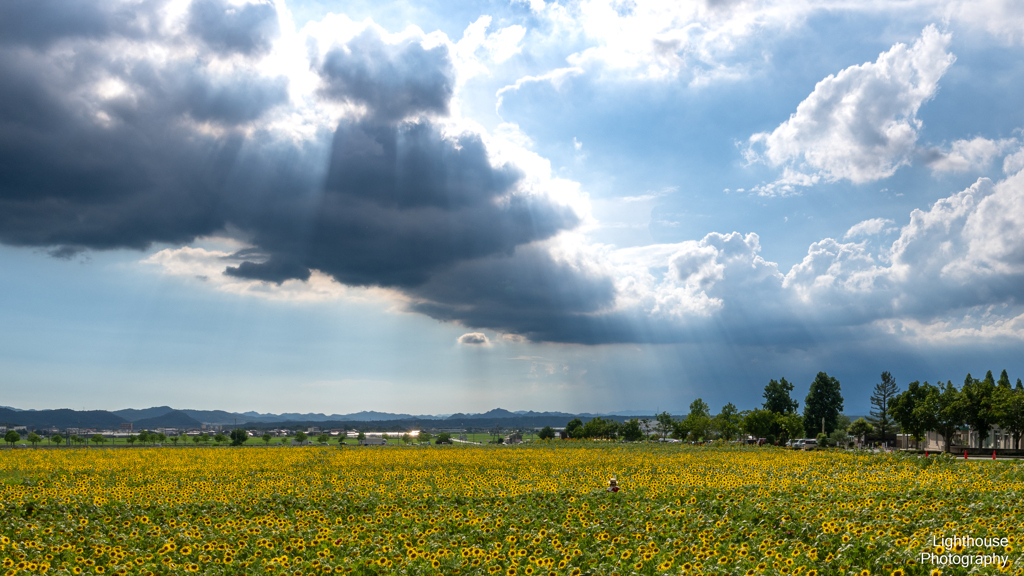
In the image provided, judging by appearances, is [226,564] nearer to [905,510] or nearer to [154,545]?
[154,545]

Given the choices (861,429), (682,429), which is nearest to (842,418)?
(861,429)

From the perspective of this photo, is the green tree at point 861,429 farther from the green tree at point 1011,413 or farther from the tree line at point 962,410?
the green tree at point 1011,413

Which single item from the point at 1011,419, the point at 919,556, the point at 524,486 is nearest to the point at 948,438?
the point at 1011,419

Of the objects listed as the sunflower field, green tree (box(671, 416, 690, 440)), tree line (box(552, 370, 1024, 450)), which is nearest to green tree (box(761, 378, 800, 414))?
tree line (box(552, 370, 1024, 450))

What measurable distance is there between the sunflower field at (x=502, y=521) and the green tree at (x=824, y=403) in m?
97.0

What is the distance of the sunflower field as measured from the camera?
1091 centimetres

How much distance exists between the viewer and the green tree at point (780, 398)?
4685 inches

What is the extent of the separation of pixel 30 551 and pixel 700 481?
18175mm

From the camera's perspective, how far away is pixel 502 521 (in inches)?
578

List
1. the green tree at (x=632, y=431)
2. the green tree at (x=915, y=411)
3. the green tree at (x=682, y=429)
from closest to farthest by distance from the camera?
the green tree at (x=915, y=411), the green tree at (x=632, y=431), the green tree at (x=682, y=429)

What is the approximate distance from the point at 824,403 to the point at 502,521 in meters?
118

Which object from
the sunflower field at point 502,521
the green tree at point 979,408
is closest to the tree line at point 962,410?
the green tree at point 979,408

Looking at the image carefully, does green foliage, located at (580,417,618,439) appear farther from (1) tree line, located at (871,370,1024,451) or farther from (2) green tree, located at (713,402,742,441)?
(1) tree line, located at (871,370,1024,451)

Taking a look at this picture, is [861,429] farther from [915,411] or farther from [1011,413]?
[1011,413]
